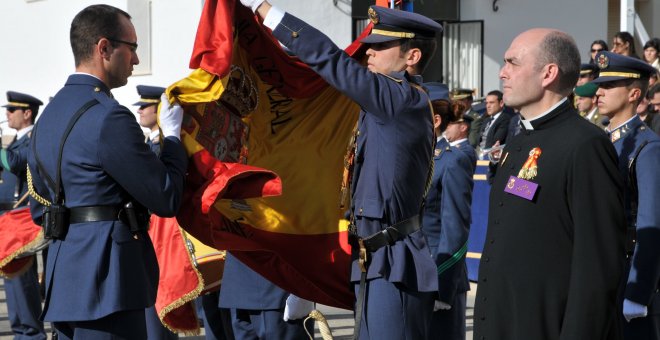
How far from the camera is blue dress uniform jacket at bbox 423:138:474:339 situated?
6.65m

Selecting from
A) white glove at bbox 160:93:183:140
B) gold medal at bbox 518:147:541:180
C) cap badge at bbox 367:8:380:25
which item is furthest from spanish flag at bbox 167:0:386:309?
gold medal at bbox 518:147:541:180

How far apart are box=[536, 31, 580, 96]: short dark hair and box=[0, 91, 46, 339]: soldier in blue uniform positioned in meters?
4.86

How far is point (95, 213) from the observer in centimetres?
449

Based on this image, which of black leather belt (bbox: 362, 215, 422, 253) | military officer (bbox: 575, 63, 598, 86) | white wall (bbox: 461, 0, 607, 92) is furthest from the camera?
white wall (bbox: 461, 0, 607, 92)

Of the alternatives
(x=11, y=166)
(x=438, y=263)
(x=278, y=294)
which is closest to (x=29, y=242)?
(x=278, y=294)

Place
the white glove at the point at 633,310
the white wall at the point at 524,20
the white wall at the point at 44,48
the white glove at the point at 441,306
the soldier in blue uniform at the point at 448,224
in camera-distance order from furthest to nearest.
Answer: the white wall at the point at 524,20, the white wall at the point at 44,48, the soldier in blue uniform at the point at 448,224, the white glove at the point at 441,306, the white glove at the point at 633,310

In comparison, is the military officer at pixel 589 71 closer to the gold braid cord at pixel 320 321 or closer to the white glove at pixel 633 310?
the gold braid cord at pixel 320 321

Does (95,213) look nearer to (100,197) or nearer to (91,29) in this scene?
(100,197)

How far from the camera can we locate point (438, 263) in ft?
21.9

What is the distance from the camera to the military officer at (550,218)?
3549mm

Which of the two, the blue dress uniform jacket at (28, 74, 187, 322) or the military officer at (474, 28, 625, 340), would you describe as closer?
the military officer at (474, 28, 625, 340)

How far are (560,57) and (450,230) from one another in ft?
9.60

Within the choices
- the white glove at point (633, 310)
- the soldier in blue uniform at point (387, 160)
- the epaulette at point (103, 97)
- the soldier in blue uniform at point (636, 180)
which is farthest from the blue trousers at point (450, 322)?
the epaulette at point (103, 97)

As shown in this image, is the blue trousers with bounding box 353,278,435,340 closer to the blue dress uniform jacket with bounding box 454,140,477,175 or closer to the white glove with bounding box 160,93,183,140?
the white glove with bounding box 160,93,183,140
